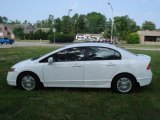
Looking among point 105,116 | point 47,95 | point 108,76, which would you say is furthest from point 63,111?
point 108,76

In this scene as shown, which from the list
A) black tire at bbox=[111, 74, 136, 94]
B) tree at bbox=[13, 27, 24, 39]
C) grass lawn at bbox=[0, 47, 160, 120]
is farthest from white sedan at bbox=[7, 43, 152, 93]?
tree at bbox=[13, 27, 24, 39]

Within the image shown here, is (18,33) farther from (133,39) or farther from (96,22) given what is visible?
(96,22)

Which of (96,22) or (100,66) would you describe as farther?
(96,22)

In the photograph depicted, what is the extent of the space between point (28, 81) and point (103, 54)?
2.25 meters

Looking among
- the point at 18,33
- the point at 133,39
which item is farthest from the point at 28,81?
the point at 18,33

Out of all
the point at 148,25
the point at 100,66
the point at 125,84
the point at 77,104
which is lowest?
the point at 77,104

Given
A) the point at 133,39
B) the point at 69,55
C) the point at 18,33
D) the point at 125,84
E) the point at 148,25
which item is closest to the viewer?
the point at 125,84

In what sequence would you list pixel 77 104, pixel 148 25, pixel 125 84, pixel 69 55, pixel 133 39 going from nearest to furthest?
1. pixel 77 104
2. pixel 125 84
3. pixel 69 55
4. pixel 133 39
5. pixel 148 25

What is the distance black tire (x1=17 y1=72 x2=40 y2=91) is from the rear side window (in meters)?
1.63

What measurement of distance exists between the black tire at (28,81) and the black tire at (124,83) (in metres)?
2.19

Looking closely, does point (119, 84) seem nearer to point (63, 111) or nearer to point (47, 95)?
point (47, 95)

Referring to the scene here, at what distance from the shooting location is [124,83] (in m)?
10.0

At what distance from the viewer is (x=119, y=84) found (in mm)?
10016

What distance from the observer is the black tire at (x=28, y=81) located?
33.9 feet
